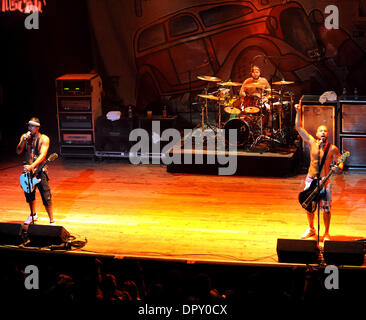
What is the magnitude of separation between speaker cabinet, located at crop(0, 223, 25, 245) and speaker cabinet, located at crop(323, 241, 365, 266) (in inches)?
157

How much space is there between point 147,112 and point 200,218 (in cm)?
441

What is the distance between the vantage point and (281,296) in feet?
21.5

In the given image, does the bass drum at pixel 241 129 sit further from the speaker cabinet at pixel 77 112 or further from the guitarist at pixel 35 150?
the guitarist at pixel 35 150

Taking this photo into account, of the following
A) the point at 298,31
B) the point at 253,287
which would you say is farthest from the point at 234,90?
the point at 253,287

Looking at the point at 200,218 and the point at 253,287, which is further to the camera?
the point at 200,218

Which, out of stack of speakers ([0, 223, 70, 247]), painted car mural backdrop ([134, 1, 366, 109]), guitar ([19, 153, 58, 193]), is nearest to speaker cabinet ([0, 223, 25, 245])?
stack of speakers ([0, 223, 70, 247])

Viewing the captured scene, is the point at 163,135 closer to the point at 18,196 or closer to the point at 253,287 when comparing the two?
the point at 18,196

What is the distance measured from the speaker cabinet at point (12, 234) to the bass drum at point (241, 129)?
528 centimetres

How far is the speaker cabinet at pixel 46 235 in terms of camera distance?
8.02 m

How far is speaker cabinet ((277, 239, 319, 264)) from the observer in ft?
23.5

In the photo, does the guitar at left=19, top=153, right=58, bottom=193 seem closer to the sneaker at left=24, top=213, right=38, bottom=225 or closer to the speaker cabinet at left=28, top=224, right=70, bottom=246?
the sneaker at left=24, top=213, right=38, bottom=225

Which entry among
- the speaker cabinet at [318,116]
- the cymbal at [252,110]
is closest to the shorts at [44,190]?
the cymbal at [252,110]
